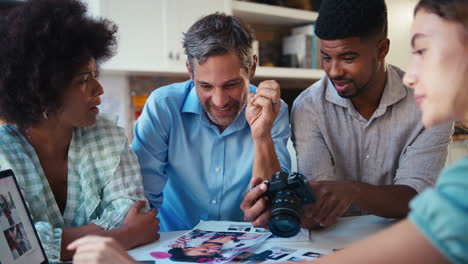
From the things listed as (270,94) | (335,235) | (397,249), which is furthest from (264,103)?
(397,249)

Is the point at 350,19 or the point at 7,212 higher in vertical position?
the point at 350,19

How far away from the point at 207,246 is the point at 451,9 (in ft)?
2.41

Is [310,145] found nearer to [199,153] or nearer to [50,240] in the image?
[199,153]

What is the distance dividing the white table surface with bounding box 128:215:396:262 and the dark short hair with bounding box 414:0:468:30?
1.94 feet

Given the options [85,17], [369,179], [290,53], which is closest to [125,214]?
[85,17]

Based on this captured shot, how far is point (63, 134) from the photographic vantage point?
4.20 ft

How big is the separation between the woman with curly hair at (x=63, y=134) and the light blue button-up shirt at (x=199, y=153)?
23 centimetres

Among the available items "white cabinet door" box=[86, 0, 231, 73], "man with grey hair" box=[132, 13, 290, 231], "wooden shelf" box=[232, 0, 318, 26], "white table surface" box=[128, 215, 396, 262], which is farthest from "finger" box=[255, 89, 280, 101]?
"wooden shelf" box=[232, 0, 318, 26]

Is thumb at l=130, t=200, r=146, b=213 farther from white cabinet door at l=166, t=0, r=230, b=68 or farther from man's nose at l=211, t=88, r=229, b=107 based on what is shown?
white cabinet door at l=166, t=0, r=230, b=68

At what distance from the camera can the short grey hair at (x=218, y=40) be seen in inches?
55.7

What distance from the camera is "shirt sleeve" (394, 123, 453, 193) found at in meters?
1.40

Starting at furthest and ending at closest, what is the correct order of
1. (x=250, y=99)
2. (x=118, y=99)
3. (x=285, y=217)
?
(x=118, y=99), (x=250, y=99), (x=285, y=217)

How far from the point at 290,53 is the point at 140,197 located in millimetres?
2236

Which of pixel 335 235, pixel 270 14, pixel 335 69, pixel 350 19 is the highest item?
pixel 270 14
